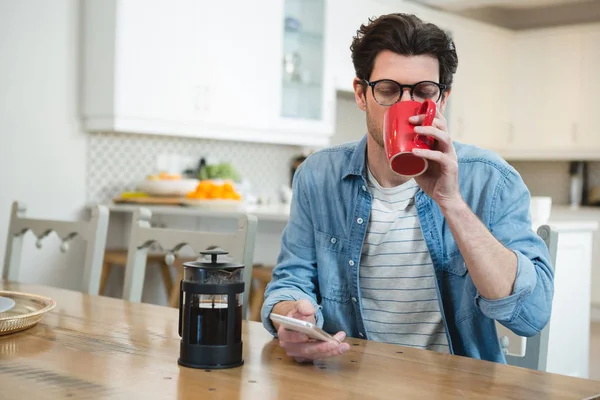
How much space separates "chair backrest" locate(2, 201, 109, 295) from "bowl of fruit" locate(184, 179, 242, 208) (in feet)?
4.81

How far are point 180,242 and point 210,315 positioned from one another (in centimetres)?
70

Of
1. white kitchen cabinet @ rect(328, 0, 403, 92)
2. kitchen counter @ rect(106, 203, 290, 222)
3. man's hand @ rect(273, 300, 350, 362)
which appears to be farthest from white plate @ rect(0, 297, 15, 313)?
white kitchen cabinet @ rect(328, 0, 403, 92)

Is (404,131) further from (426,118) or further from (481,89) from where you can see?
(481,89)

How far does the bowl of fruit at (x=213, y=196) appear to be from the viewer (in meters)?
3.90

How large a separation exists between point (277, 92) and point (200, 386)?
12.0ft

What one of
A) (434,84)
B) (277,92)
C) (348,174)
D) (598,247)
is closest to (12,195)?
(277,92)

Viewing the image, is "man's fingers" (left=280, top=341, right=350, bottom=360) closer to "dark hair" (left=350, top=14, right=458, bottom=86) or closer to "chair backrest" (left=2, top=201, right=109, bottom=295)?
"dark hair" (left=350, top=14, right=458, bottom=86)

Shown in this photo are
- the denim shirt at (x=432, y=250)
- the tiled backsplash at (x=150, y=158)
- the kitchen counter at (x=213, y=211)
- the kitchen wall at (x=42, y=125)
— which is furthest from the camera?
the tiled backsplash at (x=150, y=158)

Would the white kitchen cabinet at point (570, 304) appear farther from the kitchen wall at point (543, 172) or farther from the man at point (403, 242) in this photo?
the kitchen wall at point (543, 172)

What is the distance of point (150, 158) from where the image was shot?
440 cm

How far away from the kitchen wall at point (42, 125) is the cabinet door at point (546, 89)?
3650mm

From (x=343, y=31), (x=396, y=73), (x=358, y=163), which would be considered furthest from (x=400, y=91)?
(x=343, y=31)

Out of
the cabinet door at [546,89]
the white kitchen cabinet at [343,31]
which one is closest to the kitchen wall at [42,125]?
the white kitchen cabinet at [343,31]

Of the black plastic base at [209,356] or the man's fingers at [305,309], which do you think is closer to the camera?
the black plastic base at [209,356]
